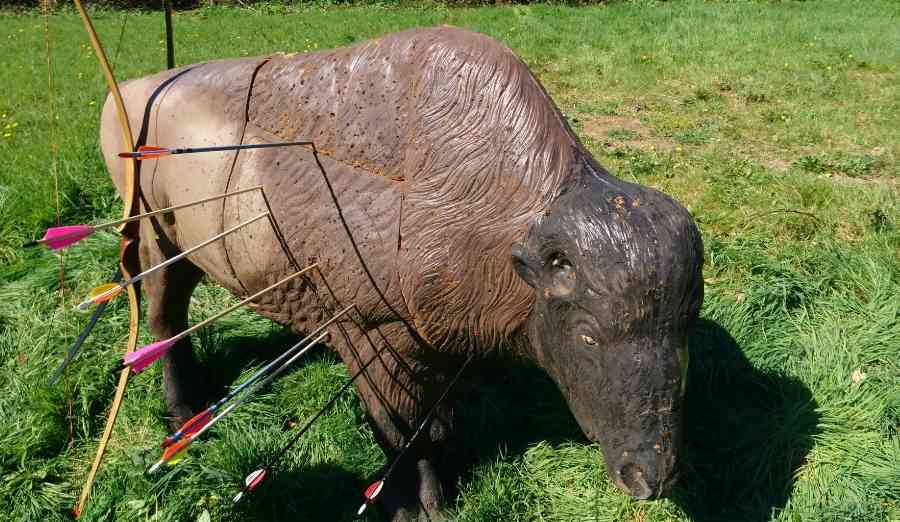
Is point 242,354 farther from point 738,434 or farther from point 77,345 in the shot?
point 738,434

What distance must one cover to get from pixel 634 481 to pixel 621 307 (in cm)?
56

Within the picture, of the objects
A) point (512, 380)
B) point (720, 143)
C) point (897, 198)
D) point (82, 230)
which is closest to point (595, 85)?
point (720, 143)

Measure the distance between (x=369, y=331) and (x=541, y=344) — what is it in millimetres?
619

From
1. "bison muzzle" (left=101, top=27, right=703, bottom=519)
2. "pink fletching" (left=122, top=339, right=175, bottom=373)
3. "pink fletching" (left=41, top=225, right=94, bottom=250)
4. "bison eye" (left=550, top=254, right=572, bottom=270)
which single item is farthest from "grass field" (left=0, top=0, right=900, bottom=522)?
"pink fletching" (left=41, top=225, right=94, bottom=250)

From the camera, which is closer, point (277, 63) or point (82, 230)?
point (82, 230)

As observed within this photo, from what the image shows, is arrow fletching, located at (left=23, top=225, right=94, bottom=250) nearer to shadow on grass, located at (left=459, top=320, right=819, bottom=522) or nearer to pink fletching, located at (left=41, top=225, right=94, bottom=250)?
pink fletching, located at (left=41, top=225, right=94, bottom=250)

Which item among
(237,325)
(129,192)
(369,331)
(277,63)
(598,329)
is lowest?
(237,325)

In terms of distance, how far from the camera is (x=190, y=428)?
5.56 feet

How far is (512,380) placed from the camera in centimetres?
344

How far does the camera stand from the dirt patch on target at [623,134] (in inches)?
235

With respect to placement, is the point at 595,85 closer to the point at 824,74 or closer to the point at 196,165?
the point at 824,74

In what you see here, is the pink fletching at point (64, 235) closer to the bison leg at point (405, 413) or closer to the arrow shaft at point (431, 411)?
the bison leg at point (405, 413)

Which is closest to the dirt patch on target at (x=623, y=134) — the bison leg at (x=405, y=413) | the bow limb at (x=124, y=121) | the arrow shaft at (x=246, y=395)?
the bison leg at (x=405, y=413)

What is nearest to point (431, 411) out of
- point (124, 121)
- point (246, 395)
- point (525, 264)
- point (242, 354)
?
point (246, 395)
